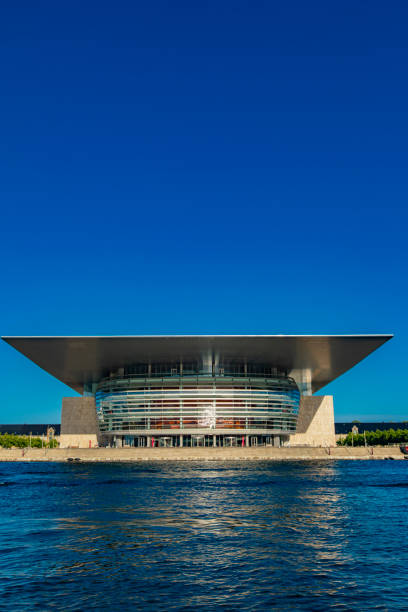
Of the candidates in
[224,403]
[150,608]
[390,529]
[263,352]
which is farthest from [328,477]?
[224,403]

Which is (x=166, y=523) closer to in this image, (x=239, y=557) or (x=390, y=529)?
(x=239, y=557)

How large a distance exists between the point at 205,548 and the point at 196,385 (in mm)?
49522

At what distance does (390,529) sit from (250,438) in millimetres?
49111

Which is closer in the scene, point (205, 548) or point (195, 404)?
point (205, 548)

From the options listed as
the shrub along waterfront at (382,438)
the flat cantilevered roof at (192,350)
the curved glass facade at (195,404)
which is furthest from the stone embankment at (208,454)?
the shrub along waterfront at (382,438)

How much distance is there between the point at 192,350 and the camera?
5300cm

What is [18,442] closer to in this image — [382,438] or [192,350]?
[192,350]

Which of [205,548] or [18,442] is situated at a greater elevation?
[205,548]

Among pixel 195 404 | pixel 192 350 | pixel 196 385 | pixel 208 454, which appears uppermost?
pixel 192 350

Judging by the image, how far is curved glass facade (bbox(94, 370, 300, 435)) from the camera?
206 ft

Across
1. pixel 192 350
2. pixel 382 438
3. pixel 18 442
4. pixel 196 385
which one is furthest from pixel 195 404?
pixel 382 438

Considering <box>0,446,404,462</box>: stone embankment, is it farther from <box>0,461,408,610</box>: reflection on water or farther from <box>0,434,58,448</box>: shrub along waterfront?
<box>0,434,58,448</box>: shrub along waterfront

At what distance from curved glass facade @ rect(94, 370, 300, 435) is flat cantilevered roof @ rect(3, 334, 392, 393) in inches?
140

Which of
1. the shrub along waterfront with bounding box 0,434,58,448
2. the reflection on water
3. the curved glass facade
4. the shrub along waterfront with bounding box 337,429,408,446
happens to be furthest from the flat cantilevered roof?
the shrub along waterfront with bounding box 337,429,408,446
